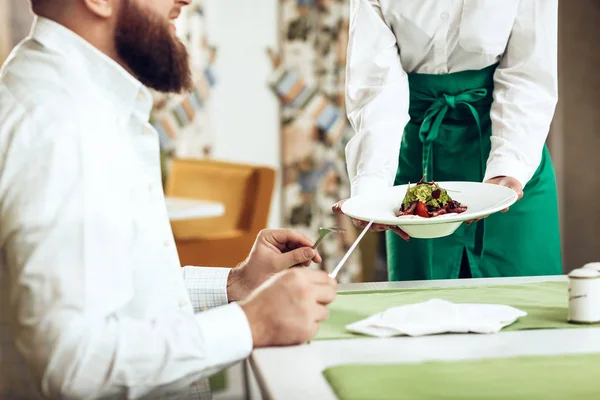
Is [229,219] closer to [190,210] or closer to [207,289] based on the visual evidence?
[190,210]

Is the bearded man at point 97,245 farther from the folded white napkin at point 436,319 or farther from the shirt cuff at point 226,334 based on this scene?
the folded white napkin at point 436,319

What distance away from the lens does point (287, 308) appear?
1.13 m

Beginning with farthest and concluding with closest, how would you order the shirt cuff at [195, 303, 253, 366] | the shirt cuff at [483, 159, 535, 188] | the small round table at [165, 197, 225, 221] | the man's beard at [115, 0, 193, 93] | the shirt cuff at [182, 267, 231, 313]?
1. the small round table at [165, 197, 225, 221]
2. the shirt cuff at [483, 159, 535, 188]
3. the shirt cuff at [182, 267, 231, 313]
4. the man's beard at [115, 0, 193, 93]
5. the shirt cuff at [195, 303, 253, 366]

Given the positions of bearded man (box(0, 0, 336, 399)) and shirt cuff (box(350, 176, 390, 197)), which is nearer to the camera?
bearded man (box(0, 0, 336, 399))

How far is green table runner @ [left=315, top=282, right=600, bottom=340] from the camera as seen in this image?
49.9 inches

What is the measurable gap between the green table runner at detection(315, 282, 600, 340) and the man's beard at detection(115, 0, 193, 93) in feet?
1.41

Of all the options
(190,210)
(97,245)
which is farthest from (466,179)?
(190,210)

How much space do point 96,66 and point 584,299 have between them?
2.42 feet

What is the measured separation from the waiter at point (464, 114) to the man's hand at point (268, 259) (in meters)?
0.47

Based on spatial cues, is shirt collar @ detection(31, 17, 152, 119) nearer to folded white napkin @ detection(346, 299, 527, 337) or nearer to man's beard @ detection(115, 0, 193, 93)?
man's beard @ detection(115, 0, 193, 93)

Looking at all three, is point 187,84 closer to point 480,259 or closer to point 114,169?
point 114,169

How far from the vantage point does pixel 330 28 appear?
521 cm

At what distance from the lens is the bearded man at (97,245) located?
3.27 ft

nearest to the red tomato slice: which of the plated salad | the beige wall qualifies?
the plated salad
